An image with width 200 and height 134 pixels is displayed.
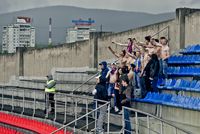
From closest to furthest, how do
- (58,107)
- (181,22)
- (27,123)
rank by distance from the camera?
(181,22) < (27,123) < (58,107)

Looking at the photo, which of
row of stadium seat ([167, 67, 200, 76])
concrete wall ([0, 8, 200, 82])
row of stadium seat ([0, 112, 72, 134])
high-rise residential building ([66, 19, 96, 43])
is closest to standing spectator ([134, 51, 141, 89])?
row of stadium seat ([167, 67, 200, 76])

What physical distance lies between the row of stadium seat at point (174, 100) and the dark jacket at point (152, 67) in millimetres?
506

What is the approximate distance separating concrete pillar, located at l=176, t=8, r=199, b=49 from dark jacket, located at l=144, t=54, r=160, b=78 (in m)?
3.51

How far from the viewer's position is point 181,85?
12.5 meters

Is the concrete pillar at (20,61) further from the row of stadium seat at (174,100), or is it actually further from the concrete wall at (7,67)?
the row of stadium seat at (174,100)

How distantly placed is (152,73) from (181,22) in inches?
150

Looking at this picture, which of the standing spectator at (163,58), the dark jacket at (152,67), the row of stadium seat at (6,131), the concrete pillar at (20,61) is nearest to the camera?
the dark jacket at (152,67)

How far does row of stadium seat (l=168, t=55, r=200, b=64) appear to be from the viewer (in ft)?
46.2

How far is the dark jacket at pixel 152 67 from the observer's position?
12.9 meters

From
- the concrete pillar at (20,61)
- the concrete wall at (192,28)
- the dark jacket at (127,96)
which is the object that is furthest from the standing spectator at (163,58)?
the concrete pillar at (20,61)

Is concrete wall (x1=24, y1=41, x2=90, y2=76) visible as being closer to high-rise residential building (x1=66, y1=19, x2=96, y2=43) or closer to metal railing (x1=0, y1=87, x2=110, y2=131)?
metal railing (x1=0, y1=87, x2=110, y2=131)

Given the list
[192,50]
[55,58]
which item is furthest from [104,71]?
[55,58]

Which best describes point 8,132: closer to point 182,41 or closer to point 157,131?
point 182,41

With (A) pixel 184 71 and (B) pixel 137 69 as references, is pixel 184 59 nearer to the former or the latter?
(A) pixel 184 71
